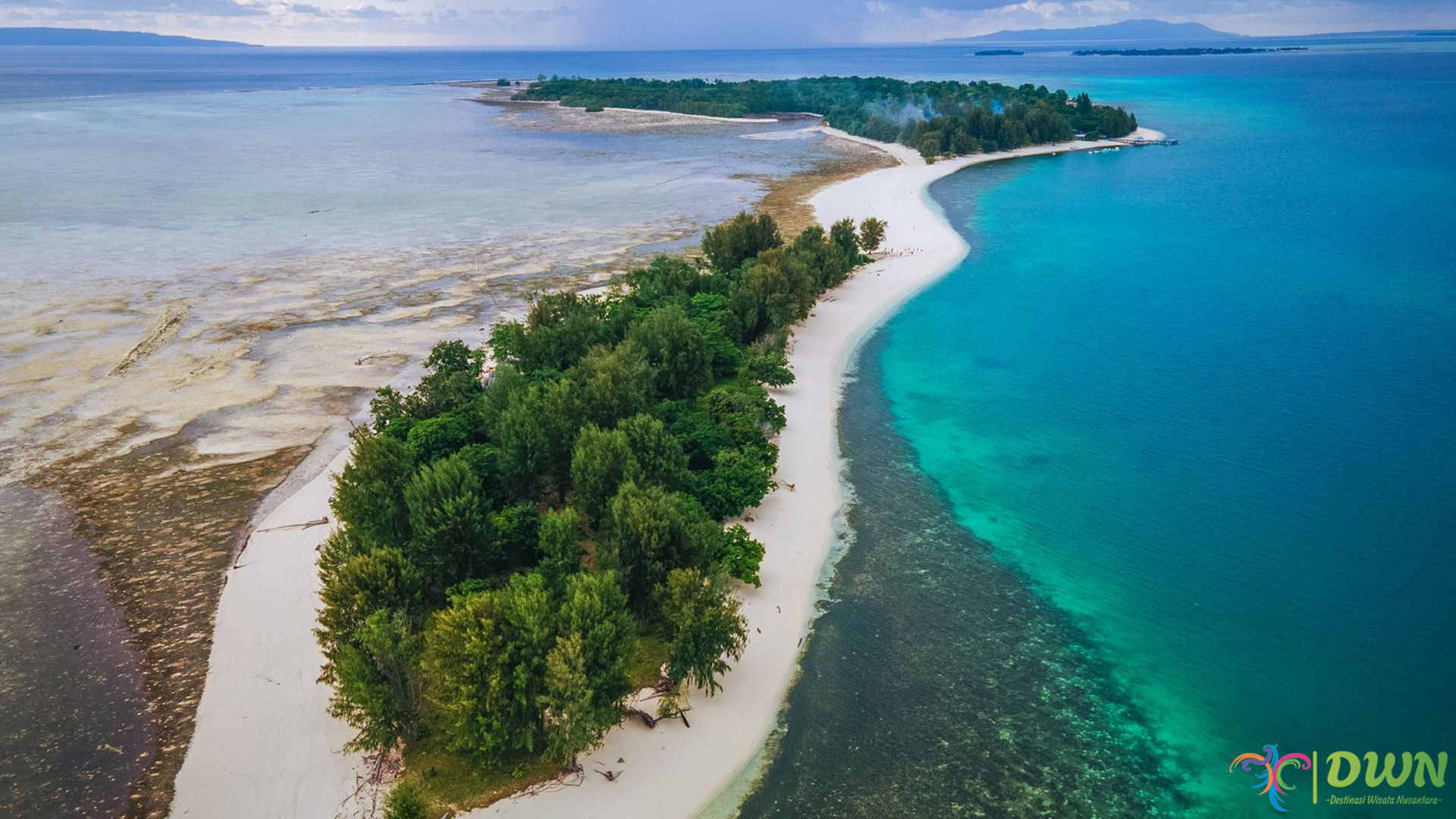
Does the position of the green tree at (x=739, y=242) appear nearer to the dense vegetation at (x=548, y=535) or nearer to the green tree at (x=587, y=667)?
the dense vegetation at (x=548, y=535)

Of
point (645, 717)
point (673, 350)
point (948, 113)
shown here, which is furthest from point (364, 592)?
point (948, 113)

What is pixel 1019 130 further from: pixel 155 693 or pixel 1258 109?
pixel 155 693

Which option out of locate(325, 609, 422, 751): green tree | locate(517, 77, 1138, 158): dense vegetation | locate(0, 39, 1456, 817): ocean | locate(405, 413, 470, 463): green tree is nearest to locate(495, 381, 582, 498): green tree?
locate(405, 413, 470, 463): green tree

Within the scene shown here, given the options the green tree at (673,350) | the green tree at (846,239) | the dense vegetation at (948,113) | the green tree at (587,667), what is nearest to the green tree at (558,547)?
the green tree at (587,667)

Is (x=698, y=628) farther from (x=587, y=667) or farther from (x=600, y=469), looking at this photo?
(x=600, y=469)

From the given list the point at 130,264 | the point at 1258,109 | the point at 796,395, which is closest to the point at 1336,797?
the point at 796,395
